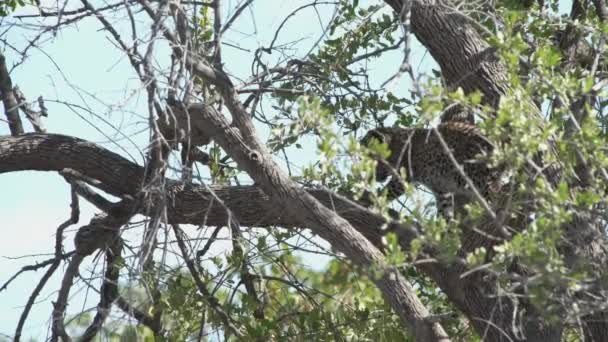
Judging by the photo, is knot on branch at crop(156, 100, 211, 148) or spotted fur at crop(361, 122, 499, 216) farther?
spotted fur at crop(361, 122, 499, 216)

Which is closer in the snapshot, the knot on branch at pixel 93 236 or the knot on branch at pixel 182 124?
the knot on branch at pixel 182 124

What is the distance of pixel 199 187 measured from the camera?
18.9 ft

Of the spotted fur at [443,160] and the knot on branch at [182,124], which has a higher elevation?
the knot on branch at [182,124]

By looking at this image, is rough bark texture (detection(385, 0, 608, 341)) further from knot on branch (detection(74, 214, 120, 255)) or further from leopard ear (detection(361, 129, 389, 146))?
knot on branch (detection(74, 214, 120, 255))

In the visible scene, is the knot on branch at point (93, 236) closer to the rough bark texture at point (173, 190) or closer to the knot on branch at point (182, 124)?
the rough bark texture at point (173, 190)

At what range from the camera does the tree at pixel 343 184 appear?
3926mm

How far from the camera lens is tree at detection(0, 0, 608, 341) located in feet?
12.9

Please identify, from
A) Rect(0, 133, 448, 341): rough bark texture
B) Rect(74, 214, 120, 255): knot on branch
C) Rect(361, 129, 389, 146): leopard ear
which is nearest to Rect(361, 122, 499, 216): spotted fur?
Rect(361, 129, 389, 146): leopard ear

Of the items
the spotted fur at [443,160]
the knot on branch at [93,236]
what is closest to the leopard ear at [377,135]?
the spotted fur at [443,160]

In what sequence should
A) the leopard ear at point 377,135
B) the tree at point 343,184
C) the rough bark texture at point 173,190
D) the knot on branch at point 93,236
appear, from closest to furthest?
the tree at point 343,184 < the rough bark texture at point 173,190 < the knot on branch at point 93,236 < the leopard ear at point 377,135

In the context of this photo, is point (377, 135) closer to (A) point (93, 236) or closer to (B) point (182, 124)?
(B) point (182, 124)

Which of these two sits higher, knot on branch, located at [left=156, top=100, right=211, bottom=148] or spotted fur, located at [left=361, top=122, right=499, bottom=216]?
knot on branch, located at [left=156, top=100, right=211, bottom=148]

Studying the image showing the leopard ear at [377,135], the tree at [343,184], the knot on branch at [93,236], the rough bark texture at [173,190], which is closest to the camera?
the tree at [343,184]

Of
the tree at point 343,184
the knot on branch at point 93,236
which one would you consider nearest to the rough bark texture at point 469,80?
the tree at point 343,184
